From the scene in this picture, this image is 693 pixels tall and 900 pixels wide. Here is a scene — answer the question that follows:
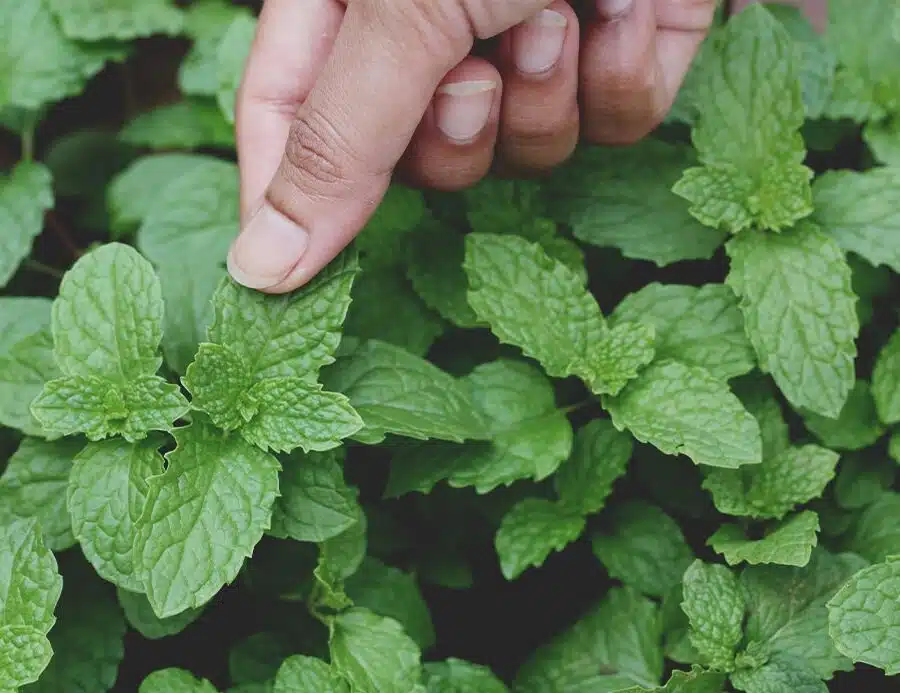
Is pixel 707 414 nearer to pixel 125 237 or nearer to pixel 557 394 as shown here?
pixel 557 394

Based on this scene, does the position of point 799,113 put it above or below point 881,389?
above

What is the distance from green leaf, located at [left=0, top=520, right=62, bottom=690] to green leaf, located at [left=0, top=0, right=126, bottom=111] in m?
0.99

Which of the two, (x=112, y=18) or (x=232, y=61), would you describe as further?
(x=112, y=18)

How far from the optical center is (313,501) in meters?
1.27

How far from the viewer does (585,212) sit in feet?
5.14

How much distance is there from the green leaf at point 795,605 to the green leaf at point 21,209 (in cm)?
131

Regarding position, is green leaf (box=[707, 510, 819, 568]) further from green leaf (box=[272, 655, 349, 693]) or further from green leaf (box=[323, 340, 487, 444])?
green leaf (box=[272, 655, 349, 693])

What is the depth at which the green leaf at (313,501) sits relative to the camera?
48.9 inches

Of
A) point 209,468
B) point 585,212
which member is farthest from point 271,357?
point 585,212

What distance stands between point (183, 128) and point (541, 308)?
1.02 meters

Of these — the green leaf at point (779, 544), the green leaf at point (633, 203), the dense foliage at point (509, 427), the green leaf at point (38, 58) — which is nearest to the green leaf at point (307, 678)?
the dense foliage at point (509, 427)

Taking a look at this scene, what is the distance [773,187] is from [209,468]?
911mm

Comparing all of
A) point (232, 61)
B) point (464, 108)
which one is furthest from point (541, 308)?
point (232, 61)

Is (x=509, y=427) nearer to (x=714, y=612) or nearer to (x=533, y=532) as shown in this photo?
(x=533, y=532)
